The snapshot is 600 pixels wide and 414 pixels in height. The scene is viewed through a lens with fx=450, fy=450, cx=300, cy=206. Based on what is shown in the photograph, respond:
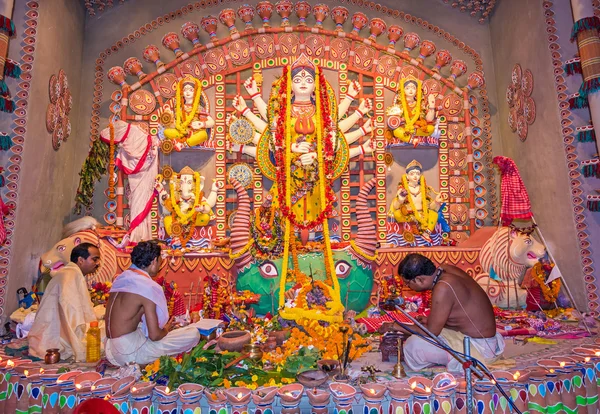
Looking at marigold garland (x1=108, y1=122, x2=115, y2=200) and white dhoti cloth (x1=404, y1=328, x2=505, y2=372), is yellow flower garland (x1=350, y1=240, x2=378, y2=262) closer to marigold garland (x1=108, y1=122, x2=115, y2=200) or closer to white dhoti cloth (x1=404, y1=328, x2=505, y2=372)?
white dhoti cloth (x1=404, y1=328, x2=505, y2=372)

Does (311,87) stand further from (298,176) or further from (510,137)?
(510,137)

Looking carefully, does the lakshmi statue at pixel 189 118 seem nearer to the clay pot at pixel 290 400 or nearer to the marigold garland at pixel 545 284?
the clay pot at pixel 290 400

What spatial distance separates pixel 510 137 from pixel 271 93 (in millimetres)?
3806

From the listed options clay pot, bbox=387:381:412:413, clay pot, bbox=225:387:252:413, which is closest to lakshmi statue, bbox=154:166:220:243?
clay pot, bbox=225:387:252:413

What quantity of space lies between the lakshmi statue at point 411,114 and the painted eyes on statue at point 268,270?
2.82m

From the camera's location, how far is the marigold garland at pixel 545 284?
17.9 ft

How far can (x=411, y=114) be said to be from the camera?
690cm

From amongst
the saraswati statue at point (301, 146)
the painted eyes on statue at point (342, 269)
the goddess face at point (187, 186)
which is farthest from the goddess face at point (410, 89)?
the goddess face at point (187, 186)

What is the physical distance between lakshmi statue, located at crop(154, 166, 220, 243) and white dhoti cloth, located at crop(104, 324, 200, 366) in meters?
2.83

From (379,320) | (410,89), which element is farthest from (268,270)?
(410,89)

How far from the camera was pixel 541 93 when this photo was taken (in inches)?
241

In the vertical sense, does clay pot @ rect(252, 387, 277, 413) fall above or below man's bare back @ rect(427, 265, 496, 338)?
below

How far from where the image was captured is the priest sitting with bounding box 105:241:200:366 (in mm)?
3461

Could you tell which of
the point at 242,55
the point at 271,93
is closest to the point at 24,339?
the point at 271,93
